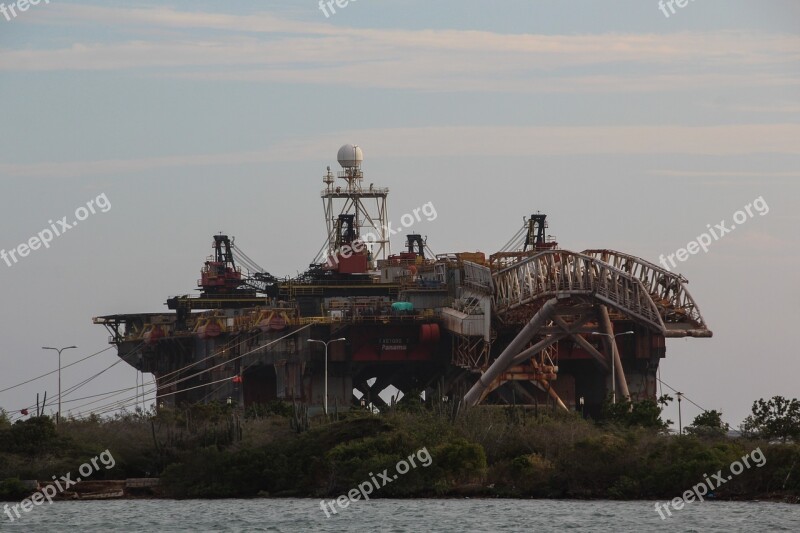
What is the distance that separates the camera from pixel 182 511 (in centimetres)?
9556

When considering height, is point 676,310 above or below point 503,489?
above

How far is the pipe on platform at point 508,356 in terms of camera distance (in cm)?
12775

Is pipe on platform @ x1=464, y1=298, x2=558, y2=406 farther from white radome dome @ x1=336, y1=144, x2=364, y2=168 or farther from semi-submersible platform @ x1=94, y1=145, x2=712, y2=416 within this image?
white radome dome @ x1=336, y1=144, x2=364, y2=168

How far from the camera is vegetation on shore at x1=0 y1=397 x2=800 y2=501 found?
98.8 meters

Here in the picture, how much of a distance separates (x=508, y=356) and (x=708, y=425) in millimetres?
23434

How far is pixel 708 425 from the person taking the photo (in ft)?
370

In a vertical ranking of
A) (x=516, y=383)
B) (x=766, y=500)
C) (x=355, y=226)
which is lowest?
(x=766, y=500)

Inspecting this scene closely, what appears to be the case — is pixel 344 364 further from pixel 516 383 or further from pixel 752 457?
pixel 752 457

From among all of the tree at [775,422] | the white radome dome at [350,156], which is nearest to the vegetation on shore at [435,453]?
the tree at [775,422]

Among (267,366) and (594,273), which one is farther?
(267,366)

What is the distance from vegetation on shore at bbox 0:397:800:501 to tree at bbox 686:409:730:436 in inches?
3.3

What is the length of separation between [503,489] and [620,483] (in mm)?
6874

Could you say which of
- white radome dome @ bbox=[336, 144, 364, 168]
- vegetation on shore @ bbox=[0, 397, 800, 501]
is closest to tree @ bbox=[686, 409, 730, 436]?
vegetation on shore @ bbox=[0, 397, 800, 501]

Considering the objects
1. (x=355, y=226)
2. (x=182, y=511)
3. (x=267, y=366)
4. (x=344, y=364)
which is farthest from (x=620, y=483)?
(x=355, y=226)
